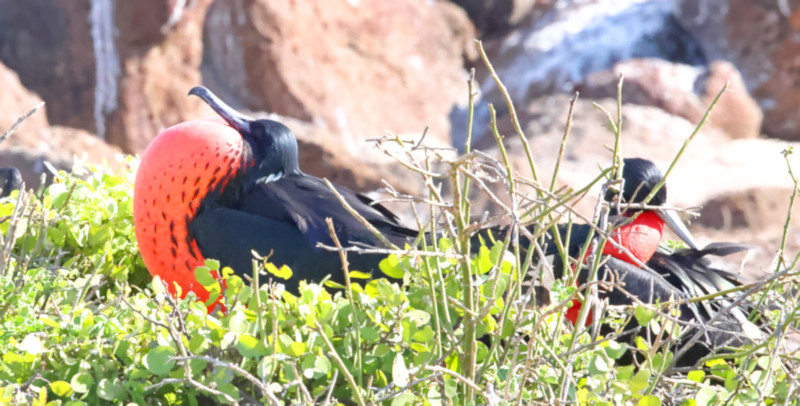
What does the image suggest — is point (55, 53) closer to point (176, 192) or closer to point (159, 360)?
point (176, 192)

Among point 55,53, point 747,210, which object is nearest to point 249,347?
point 747,210

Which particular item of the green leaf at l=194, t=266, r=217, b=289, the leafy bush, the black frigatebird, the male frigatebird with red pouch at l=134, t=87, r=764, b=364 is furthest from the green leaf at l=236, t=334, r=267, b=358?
the black frigatebird

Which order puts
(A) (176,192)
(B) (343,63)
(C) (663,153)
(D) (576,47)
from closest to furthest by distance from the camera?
1. (A) (176,192)
2. (C) (663,153)
3. (B) (343,63)
4. (D) (576,47)

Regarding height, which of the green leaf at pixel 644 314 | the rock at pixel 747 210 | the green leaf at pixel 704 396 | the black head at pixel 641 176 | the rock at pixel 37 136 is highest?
the green leaf at pixel 644 314

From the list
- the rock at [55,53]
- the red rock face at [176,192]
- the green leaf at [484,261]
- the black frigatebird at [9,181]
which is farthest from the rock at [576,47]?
the green leaf at [484,261]

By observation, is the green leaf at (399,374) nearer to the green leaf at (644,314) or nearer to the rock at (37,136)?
the green leaf at (644,314)

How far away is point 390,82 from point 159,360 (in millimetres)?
6818

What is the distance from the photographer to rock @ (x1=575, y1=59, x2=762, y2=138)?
7.30 metres

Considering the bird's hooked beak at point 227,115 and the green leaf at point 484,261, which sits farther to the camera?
the bird's hooked beak at point 227,115

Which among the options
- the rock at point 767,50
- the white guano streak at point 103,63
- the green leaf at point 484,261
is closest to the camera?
the green leaf at point 484,261

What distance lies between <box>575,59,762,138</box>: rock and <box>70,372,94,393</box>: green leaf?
6.52 m

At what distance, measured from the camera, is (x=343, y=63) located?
25.2 ft

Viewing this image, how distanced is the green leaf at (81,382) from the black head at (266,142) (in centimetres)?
108

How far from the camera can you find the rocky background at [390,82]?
6.82m
